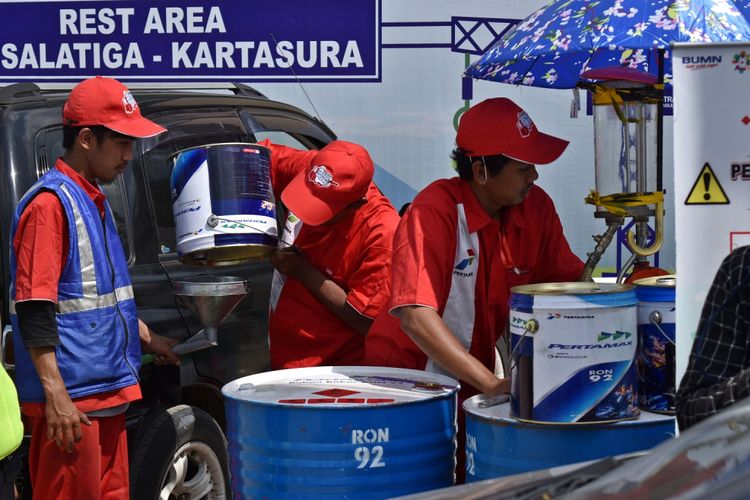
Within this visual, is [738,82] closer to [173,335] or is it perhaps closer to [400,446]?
[400,446]

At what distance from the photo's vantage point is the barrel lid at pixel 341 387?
3125mm

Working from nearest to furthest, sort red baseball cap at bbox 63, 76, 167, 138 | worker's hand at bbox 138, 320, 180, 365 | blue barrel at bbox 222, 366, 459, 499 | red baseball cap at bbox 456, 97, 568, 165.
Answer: blue barrel at bbox 222, 366, 459, 499
red baseball cap at bbox 456, 97, 568, 165
red baseball cap at bbox 63, 76, 167, 138
worker's hand at bbox 138, 320, 180, 365

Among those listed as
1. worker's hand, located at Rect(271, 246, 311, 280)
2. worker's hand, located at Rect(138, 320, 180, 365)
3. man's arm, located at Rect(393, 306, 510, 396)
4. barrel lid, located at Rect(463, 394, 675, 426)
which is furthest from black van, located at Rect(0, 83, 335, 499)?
barrel lid, located at Rect(463, 394, 675, 426)

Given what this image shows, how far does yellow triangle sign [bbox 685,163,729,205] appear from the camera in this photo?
268 centimetres

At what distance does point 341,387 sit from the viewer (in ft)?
10.9

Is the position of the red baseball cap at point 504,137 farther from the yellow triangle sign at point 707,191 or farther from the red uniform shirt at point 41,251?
the red uniform shirt at point 41,251

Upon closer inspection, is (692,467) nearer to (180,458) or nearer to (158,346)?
(158,346)

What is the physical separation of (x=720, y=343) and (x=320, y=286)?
1.87 m

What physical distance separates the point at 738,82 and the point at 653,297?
62 cm

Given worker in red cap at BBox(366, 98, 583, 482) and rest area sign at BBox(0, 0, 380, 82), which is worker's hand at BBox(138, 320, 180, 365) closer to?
worker in red cap at BBox(366, 98, 583, 482)

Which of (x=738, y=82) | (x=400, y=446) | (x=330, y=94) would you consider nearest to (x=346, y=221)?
(x=400, y=446)

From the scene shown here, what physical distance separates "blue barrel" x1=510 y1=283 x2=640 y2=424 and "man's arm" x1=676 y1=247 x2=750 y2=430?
30cm

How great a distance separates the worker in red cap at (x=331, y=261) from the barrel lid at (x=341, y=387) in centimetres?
64

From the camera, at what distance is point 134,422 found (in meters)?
4.56
